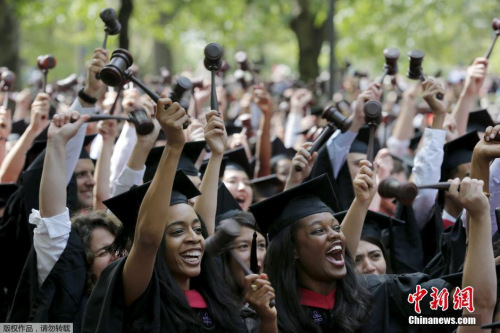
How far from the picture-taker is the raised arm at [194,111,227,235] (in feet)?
17.5

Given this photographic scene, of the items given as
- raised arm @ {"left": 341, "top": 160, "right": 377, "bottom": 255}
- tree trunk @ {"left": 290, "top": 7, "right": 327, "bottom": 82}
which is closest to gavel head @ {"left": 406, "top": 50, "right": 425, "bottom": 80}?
raised arm @ {"left": 341, "top": 160, "right": 377, "bottom": 255}

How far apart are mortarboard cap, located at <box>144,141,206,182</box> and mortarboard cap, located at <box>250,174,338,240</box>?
133 cm

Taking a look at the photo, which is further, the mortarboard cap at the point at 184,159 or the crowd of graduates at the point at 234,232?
the mortarboard cap at the point at 184,159

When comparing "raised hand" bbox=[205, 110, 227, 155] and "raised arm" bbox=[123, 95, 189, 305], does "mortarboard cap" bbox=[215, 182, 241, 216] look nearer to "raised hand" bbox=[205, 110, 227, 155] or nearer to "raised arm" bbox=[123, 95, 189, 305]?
"raised hand" bbox=[205, 110, 227, 155]

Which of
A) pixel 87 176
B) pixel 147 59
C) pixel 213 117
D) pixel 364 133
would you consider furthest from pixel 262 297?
pixel 147 59

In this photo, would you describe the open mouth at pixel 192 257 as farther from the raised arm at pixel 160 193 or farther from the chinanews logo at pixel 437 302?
the chinanews logo at pixel 437 302

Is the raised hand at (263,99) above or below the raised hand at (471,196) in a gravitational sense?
above

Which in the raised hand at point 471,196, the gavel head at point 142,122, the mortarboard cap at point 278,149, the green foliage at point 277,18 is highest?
the green foliage at point 277,18

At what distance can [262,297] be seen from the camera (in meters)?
4.05

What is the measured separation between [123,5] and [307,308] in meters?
7.05

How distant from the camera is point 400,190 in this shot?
413 cm

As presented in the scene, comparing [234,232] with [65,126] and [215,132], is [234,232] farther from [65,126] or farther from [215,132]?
[65,126]

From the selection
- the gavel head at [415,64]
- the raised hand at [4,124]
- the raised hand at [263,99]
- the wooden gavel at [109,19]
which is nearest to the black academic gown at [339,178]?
the gavel head at [415,64]

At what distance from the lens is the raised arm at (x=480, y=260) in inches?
157
